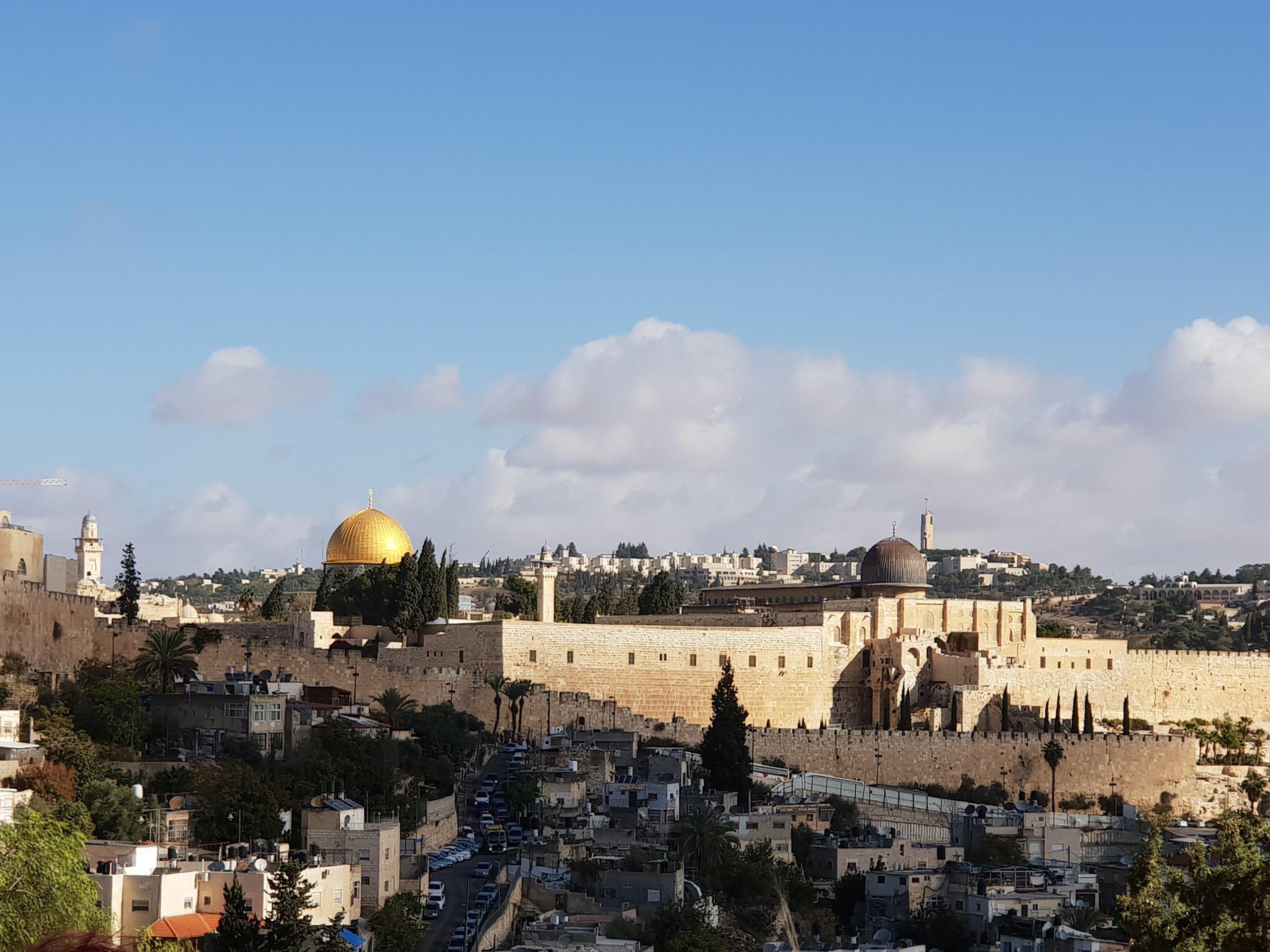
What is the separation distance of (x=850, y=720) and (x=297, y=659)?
563 inches

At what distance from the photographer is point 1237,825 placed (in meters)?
23.7

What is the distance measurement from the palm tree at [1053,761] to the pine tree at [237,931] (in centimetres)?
2441

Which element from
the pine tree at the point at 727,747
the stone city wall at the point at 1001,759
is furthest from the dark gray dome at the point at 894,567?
the pine tree at the point at 727,747

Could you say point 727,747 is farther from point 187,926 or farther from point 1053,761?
point 187,926

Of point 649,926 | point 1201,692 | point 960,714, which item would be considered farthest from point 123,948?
point 1201,692

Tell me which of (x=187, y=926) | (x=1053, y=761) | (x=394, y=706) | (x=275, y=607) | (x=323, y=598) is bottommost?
(x=187, y=926)

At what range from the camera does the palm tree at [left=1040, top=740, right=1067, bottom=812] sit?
160ft

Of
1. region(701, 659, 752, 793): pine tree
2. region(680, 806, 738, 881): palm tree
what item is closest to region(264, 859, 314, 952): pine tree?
region(680, 806, 738, 881): palm tree

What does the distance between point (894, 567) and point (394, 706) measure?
18.0 metres

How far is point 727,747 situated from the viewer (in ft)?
142

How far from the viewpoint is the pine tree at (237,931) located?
1126 inches

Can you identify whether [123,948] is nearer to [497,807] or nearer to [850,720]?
[497,807]

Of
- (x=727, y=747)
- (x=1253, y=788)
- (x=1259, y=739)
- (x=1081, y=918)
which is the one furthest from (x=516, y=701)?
(x=1259, y=739)

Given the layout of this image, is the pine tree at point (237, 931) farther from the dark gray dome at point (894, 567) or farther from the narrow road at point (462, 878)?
the dark gray dome at point (894, 567)
